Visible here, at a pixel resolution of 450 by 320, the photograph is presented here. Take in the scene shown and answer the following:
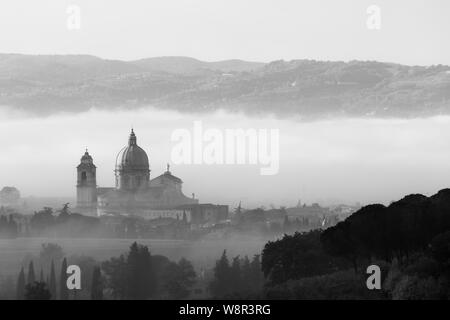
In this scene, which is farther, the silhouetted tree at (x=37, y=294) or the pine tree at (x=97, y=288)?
the pine tree at (x=97, y=288)

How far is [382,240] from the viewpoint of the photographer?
447 ft

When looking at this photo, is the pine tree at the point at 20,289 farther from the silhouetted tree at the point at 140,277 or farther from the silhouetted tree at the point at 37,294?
the silhouetted tree at the point at 140,277

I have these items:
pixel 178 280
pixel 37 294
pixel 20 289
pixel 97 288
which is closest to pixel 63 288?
pixel 97 288

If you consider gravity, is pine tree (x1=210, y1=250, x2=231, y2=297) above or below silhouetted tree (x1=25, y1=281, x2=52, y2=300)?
below

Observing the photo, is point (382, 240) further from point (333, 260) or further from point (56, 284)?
point (56, 284)

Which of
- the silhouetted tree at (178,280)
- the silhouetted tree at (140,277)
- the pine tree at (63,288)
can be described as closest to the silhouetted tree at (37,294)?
the pine tree at (63,288)

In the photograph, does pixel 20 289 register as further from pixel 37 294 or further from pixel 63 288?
pixel 37 294

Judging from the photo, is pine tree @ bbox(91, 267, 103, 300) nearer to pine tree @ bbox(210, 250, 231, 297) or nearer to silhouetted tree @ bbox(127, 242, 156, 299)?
silhouetted tree @ bbox(127, 242, 156, 299)

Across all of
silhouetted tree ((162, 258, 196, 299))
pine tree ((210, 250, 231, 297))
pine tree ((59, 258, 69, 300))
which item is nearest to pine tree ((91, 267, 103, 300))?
pine tree ((59, 258, 69, 300))

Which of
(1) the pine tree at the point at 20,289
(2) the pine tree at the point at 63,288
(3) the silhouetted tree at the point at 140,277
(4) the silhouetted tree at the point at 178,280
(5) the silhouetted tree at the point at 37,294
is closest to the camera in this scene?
(5) the silhouetted tree at the point at 37,294
